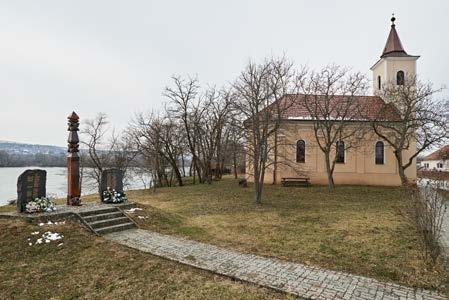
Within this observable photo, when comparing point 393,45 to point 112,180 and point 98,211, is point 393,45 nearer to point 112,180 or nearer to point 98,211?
point 112,180

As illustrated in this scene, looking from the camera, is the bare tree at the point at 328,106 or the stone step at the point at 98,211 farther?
the bare tree at the point at 328,106

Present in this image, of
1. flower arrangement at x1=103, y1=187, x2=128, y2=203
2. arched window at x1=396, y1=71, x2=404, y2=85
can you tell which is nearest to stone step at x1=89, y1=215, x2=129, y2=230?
flower arrangement at x1=103, y1=187, x2=128, y2=203

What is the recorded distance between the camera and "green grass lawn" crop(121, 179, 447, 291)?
257 inches

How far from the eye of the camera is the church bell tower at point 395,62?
2762cm

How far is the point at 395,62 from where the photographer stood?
27859 millimetres

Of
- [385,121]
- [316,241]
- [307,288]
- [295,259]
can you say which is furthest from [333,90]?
[307,288]

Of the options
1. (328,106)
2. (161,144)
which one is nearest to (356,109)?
(328,106)

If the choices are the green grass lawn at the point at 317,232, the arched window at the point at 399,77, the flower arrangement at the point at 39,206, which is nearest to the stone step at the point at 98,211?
the green grass lawn at the point at 317,232

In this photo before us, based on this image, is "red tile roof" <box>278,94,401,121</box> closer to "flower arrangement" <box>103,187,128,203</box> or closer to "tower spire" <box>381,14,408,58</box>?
"tower spire" <box>381,14,408,58</box>

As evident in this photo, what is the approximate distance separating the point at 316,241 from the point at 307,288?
3436 millimetres

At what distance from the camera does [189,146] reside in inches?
1182

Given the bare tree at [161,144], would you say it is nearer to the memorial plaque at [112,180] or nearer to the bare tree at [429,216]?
the memorial plaque at [112,180]

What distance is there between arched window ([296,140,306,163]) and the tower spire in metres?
11.6

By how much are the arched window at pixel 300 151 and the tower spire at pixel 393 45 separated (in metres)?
11.6
